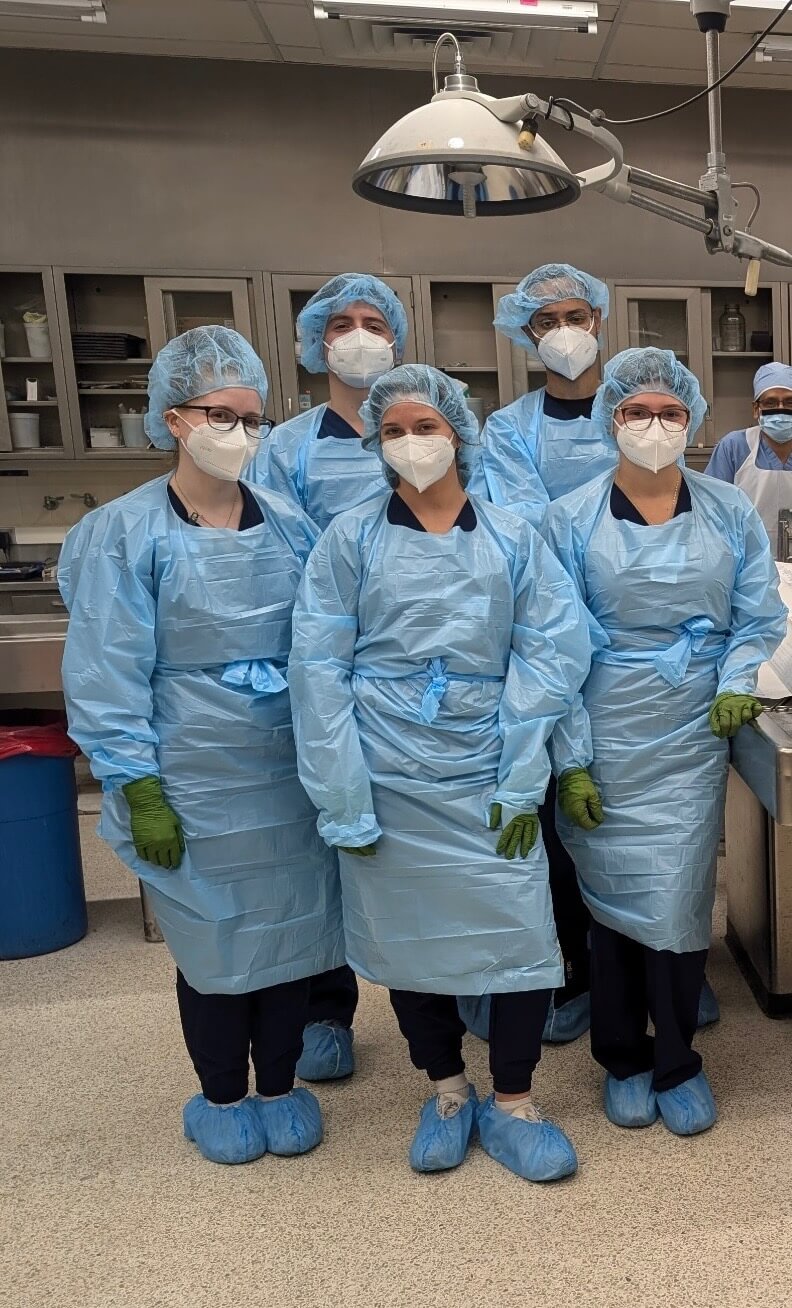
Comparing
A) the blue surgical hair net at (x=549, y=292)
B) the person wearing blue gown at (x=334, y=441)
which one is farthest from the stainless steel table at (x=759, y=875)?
the blue surgical hair net at (x=549, y=292)

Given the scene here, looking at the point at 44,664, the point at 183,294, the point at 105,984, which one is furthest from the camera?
the point at 183,294

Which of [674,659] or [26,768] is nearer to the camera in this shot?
[674,659]

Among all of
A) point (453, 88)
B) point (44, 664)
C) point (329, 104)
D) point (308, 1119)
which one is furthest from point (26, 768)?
point (329, 104)

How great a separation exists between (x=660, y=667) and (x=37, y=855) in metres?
1.86

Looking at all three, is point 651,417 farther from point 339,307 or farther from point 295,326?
point 295,326

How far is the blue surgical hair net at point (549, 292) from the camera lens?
2194mm

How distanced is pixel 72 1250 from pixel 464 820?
97cm

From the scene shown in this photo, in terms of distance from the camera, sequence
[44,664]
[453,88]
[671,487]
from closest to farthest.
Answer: [453,88]
[671,487]
[44,664]

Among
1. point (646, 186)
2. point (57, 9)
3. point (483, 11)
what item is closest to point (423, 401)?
point (646, 186)

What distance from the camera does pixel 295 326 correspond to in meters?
4.47

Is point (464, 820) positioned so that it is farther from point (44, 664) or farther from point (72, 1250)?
point (44, 664)

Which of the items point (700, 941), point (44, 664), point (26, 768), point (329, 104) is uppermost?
point (329, 104)

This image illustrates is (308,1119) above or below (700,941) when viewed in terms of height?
below

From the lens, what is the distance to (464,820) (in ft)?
5.63
